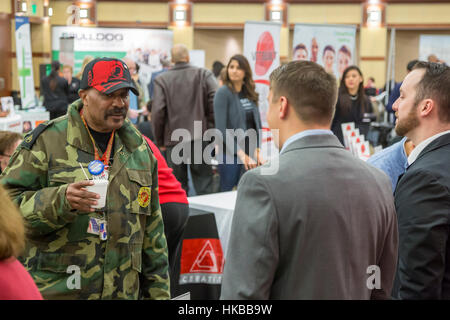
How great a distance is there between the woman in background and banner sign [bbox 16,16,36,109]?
18.6 ft

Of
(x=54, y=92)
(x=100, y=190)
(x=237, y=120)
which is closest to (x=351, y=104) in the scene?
(x=237, y=120)

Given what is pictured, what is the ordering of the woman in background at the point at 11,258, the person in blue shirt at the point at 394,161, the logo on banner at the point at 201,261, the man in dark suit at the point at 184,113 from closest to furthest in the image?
the woman in background at the point at 11,258 → the person in blue shirt at the point at 394,161 → the logo on banner at the point at 201,261 → the man in dark suit at the point at 184,113

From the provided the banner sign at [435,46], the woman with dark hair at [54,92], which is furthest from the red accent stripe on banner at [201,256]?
the banner sign at [435,46]

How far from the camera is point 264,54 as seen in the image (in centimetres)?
587

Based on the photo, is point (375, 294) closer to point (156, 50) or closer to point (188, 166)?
point (188, 166)

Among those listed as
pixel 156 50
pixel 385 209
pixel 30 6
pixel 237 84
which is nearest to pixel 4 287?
Result: pixel 385 209

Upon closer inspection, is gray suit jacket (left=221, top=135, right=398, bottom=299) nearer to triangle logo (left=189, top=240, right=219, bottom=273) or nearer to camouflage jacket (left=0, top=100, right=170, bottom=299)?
camouflage jacket (left=0, top=100, right=170, bottom=299)

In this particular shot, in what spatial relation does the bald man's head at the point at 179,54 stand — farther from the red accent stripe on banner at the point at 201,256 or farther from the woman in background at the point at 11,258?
the woman in background at the point at 11,258

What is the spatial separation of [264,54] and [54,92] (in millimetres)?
4104

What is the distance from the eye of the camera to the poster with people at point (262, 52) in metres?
5.77

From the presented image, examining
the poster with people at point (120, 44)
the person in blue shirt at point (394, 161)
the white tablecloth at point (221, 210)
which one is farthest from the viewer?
Result: the poster with people at point (120, 44)

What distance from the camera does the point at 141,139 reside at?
76.7 inches

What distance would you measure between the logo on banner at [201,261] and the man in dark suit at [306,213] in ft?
5.88

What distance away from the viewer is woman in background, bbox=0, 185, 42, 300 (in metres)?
1.08
